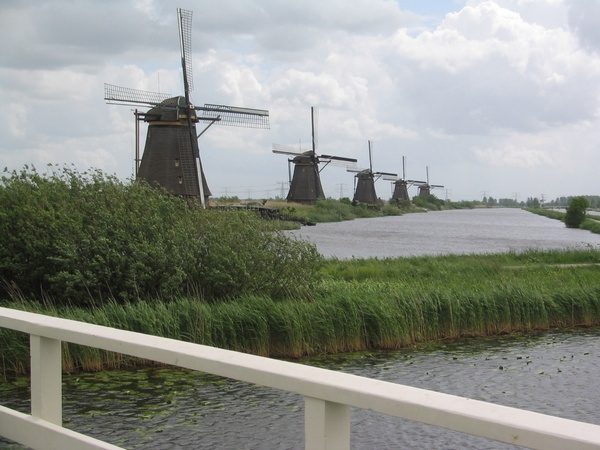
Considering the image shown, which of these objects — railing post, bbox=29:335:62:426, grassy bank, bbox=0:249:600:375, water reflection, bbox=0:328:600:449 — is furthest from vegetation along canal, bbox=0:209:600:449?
railing post, bbox=29:335:62:426

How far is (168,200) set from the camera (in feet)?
38.8

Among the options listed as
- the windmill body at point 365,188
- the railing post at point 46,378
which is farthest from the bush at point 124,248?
the windmill body at point 365,188

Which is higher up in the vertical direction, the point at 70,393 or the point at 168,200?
the point at 168,200

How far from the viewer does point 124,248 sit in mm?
10336

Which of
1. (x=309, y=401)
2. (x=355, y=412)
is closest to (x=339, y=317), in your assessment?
(x=355, y=412)

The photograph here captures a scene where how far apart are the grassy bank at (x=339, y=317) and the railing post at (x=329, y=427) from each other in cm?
627

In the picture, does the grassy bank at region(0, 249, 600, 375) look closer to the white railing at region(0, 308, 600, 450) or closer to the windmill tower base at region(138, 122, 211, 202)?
the white railing at region(0, 308, 600, 450)

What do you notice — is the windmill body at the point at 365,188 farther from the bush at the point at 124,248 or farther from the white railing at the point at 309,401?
the white railing at the point at 309,401

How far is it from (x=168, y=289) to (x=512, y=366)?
499 cm

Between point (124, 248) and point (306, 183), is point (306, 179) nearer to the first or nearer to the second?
point (306, 183)

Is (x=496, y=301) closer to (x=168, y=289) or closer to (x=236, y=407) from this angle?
(x=168, y=289)

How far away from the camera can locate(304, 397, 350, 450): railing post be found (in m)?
2.24

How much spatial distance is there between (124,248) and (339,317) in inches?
132

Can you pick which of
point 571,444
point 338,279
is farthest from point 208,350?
point 338,279
